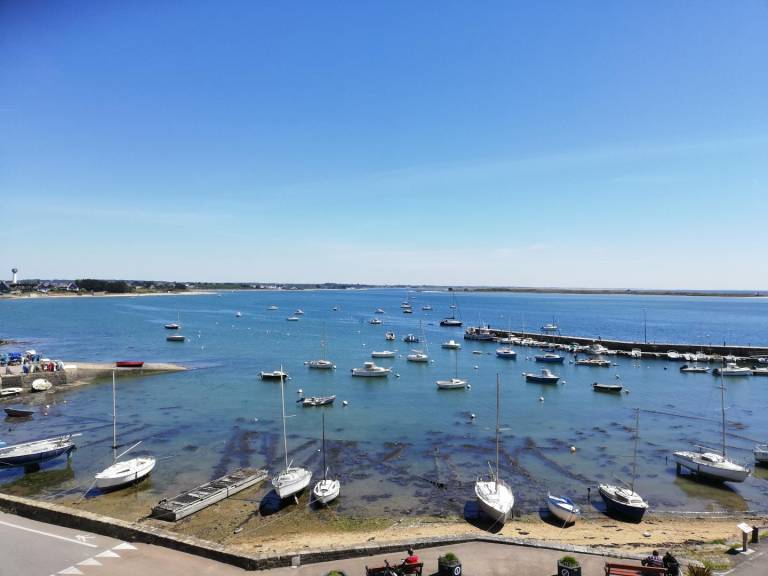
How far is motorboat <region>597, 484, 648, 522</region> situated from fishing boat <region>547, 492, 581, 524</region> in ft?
6.45

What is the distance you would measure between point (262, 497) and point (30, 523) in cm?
959

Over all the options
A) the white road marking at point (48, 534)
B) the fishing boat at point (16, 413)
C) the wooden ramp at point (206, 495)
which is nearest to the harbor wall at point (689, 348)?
the wooden ramp at point (206, 495)

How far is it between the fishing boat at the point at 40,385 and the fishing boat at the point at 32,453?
22.6m

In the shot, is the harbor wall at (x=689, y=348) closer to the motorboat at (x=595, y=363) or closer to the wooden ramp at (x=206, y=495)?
the motorboat at (x=595, y=363)

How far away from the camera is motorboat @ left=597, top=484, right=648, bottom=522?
2212cm

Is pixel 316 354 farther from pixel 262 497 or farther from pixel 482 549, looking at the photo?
pixel 482 549

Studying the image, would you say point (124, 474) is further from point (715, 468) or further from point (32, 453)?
point (715, 468)

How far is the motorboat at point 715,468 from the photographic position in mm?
26609

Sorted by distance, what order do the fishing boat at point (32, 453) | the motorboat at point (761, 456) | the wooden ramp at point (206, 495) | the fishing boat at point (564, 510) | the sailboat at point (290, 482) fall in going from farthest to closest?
the motorboat at point (761, 456), the fishing boat at point (32, 453), the sailboat at point (290, 482), the fishing boat at point (564, 510), the wooden ramp at point (206, 495)

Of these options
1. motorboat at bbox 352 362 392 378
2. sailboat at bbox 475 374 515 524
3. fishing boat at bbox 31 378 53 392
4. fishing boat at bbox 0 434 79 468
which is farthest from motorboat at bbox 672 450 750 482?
fishing boat at bbox 31 378 53 392

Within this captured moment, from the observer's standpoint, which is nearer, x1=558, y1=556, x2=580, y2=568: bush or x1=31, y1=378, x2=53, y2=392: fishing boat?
x1=558, y1=556, x2=580, y2=568: bush

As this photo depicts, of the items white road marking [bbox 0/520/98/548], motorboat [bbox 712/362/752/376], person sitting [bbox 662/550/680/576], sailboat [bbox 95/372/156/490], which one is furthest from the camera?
motorboat [bbox 712/362/752/376]

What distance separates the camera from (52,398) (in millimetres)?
44906

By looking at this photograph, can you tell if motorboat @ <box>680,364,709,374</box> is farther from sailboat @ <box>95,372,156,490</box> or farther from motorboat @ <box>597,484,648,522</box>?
sailboat @ <box>95,372,156,490</box>
